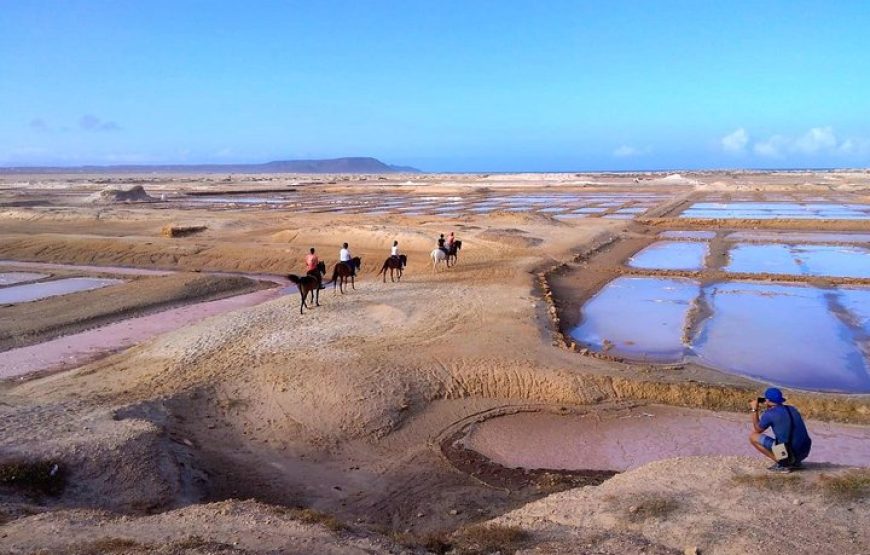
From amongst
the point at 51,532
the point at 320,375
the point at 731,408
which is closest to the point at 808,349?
the point at 731,408

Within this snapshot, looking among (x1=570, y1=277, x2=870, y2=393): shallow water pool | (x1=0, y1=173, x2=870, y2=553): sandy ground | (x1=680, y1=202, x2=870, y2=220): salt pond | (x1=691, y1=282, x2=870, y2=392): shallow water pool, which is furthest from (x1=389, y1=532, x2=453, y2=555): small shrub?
(x1=680, y1=202, x2=870, y2=220): salt pond

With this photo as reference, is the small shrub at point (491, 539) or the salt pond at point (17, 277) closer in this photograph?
the small shrub at point (491, 539)

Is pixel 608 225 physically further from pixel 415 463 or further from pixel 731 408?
pixel 415 463

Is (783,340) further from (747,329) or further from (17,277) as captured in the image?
(17,277)

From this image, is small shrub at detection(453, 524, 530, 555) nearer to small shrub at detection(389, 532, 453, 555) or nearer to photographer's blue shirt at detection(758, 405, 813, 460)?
small shrub at detection(389, 532, 453, 555)

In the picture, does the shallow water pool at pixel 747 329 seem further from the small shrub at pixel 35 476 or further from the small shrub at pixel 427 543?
the small shrub at pixel 35 476

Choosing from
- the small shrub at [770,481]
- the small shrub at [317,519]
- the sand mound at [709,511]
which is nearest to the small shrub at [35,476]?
the small shrub at [317,519]

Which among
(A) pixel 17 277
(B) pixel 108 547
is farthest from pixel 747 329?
(A) pixel 17 277
